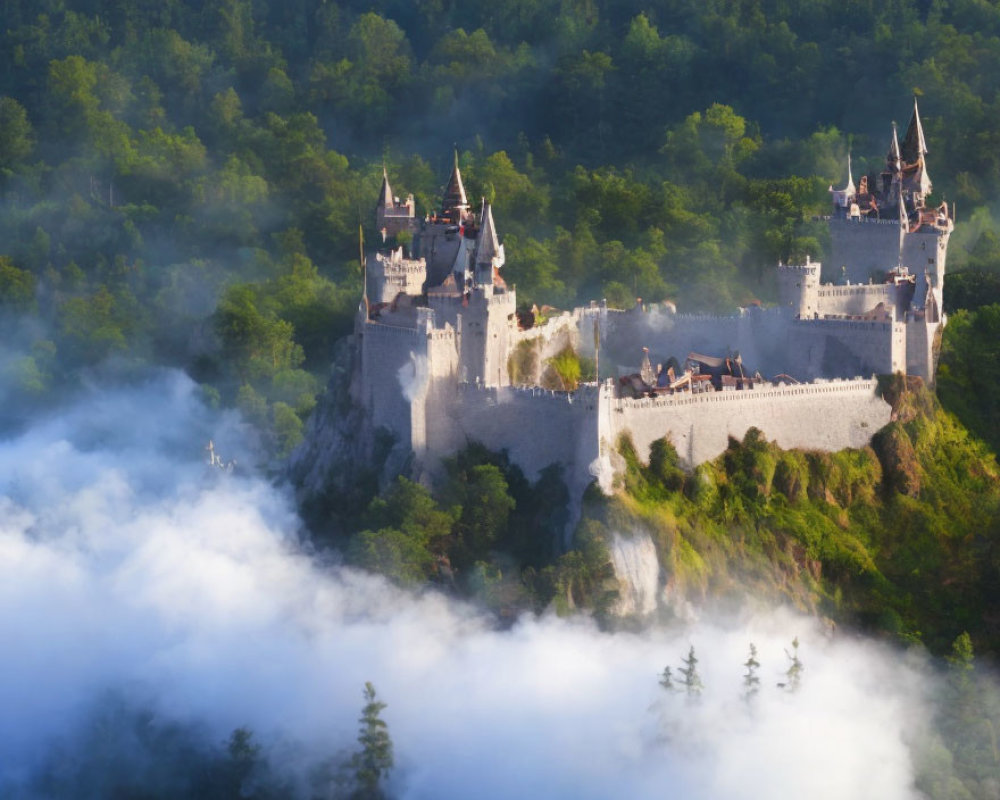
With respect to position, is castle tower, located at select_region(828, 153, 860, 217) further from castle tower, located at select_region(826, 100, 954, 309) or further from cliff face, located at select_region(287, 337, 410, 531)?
cliff face, located at select_region(287, 337, 410, 531)

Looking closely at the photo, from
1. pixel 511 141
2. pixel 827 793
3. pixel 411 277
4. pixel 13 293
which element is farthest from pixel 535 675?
pixel 511 141

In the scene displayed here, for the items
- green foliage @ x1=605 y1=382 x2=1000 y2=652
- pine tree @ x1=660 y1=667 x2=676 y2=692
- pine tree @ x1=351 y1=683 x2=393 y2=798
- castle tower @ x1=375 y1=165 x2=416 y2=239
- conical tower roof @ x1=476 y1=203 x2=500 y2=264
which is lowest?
pine tree @ x1=351 y1=683 x2=393 y2=798

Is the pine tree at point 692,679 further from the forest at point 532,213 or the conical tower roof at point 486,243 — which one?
the conical tower roof at point 486,243

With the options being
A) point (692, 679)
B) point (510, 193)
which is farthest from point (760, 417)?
point (510, 193)

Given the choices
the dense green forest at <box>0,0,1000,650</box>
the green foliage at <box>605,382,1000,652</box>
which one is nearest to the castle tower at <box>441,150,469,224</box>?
the dense green forest at <box>0,0,1000,650</box>

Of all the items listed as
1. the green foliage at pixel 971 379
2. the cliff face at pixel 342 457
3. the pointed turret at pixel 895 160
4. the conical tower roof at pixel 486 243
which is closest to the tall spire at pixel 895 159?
the pointed turret at pixel 895 160

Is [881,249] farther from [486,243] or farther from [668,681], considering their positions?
[668,681]
